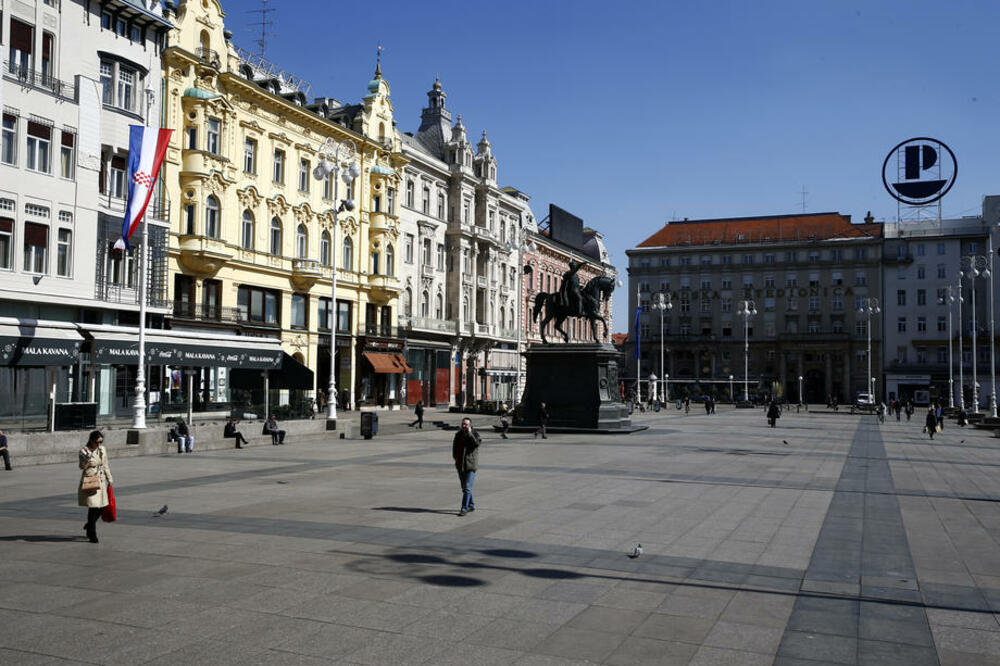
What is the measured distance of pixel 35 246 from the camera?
3228cm

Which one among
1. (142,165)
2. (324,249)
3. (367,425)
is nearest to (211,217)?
(324,249)

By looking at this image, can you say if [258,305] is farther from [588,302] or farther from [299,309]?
[588,302]

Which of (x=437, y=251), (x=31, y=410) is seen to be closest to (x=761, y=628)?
(x=31, y=410)

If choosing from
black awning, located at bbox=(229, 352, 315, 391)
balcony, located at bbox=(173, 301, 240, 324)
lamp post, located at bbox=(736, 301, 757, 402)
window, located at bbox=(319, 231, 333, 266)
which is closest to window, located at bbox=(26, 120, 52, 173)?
balcony, located at bbox=(173, 301, 240, 324)

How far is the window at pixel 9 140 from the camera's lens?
30953 mm

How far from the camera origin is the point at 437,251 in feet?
225

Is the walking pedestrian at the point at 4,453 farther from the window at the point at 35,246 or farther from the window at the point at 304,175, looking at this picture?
the window at the point at 304,175

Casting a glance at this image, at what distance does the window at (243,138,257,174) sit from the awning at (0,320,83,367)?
77.5 ft

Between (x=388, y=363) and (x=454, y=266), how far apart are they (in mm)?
14197

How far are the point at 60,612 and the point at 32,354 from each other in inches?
734

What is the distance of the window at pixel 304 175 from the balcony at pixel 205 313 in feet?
34.8

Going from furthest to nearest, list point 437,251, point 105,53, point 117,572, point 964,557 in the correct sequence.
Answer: point 437,251, point 105,53, point 964,557, point 117,572

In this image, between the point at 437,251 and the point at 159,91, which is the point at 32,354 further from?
the point at 437,251

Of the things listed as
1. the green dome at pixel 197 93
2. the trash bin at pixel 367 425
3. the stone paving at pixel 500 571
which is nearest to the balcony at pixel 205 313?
the green dome at pixel 197 93
